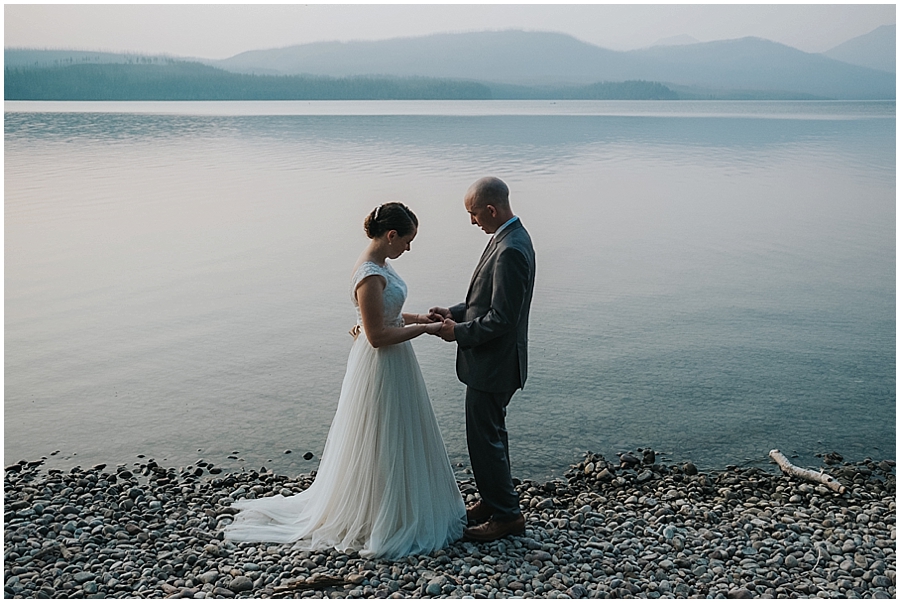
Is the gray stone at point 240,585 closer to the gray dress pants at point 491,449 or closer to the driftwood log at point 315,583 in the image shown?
the driftwood log at point 315,583

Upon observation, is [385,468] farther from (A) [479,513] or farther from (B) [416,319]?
(B) [416,319]

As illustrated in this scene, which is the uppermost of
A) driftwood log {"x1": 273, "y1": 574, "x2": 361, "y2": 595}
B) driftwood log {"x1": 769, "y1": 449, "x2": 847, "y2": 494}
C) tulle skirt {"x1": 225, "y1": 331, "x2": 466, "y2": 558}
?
tulle skirt {"x1": 225, "y1": 331, "x2": 466, "y2": 558}

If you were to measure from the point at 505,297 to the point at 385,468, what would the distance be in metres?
1.36

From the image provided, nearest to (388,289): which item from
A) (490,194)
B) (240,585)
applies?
(490,194)

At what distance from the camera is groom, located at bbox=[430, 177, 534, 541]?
5438 mm

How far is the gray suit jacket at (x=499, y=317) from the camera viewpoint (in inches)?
214

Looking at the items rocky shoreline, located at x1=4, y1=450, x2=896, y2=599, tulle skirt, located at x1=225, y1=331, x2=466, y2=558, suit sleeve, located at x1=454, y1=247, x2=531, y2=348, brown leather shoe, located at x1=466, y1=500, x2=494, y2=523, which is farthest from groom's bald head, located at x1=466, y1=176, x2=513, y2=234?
rocky shoreline, located at x1=4, y1=450, x2=896, y2=599

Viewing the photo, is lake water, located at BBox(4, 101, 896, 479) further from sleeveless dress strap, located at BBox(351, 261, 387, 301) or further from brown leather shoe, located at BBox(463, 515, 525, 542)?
sleeveless dress strap, located at BBox(351, 261, 387, 301)

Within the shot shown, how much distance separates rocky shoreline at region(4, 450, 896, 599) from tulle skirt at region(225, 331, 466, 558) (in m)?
0.15

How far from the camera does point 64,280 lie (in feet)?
48.2

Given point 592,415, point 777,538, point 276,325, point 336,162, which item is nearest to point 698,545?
point 777,538

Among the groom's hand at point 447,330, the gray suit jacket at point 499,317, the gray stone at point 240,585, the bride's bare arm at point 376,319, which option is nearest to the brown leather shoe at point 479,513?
the gray suit jacket at point 499,317

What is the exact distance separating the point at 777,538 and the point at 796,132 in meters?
50.5

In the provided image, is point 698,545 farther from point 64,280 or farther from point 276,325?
point 64,280
